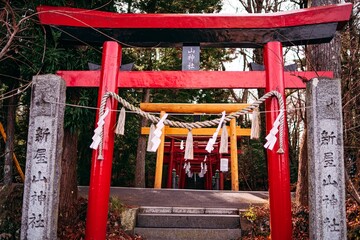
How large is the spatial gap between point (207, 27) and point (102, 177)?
3519 millimetres

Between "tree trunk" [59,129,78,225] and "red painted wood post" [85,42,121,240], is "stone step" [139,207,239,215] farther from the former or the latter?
"red painted wood post" [85,42,121,240]

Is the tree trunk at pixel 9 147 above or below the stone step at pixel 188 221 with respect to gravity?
above

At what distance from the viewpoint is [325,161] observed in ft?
16.3

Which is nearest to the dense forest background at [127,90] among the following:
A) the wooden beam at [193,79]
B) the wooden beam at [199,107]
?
the wooden beam at [193,79]

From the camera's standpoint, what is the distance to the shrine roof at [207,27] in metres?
6.35

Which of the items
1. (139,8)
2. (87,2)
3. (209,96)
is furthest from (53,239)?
(209,96)

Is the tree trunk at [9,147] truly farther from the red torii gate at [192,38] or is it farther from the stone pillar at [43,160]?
the stone pillar at [43,160]

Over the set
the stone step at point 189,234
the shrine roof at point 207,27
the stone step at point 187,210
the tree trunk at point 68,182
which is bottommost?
the stone step at point 189,234

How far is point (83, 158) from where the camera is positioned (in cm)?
1569

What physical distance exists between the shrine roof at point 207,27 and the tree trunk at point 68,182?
2.31 m

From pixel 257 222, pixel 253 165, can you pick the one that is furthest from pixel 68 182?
pixel 253 165

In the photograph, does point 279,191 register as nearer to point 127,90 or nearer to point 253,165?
point 127,90

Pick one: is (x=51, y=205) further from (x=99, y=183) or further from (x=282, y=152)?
(x=282, y=152)

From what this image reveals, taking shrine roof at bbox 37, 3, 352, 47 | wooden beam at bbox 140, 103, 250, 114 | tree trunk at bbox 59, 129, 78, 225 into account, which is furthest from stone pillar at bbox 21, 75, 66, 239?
wooden beam at bbox 140, 103, 250, 114
